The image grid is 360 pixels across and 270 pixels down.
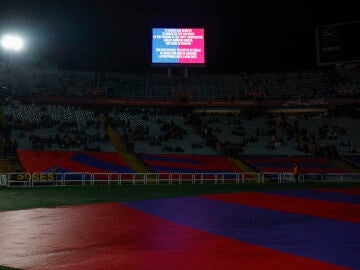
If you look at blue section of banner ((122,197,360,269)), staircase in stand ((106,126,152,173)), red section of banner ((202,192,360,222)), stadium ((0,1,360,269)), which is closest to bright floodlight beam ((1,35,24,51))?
stadium ((0,1,360,269))

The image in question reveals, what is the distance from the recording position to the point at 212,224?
40.2ft

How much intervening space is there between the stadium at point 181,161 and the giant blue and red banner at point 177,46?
123 mm

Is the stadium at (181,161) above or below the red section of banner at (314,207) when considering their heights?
above

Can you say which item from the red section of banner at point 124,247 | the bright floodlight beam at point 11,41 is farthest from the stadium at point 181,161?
the bright floodlight beam at point 11,41

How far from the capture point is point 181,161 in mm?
38375

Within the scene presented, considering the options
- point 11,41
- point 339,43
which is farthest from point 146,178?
point 339,43

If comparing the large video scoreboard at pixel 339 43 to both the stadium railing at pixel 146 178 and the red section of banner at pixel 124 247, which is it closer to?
the stadium railing at pixel 146 178

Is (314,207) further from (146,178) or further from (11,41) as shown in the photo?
Answer: (11,41)

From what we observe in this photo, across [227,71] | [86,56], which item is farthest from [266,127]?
[86,56]

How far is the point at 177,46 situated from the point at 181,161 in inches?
689

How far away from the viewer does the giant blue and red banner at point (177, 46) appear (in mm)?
50062

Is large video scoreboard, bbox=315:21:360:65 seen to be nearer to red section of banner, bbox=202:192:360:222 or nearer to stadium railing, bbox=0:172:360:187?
stadium railing, bbox=0:172:360:187

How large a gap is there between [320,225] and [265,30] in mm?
47246

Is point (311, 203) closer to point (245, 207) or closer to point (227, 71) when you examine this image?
point (245, 207)
